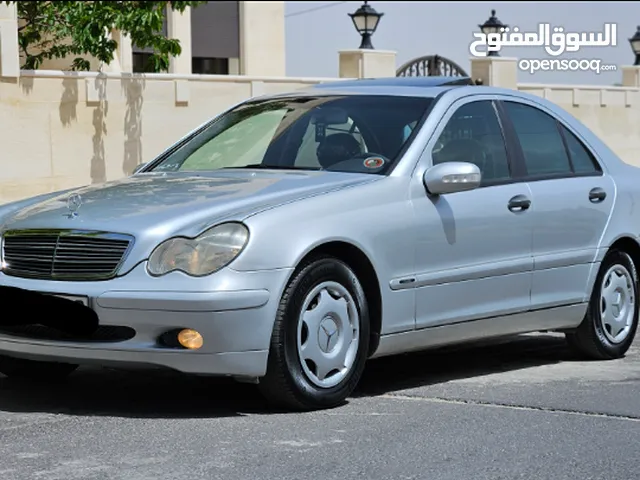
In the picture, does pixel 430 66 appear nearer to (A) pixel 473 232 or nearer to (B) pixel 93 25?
(B) pixel 93 25

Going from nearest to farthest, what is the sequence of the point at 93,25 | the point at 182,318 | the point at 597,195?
1. the point at 182,318
2. the point at 597,195
3. the point at 93,25

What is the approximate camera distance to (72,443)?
6.10m

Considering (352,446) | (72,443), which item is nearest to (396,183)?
(352,446)

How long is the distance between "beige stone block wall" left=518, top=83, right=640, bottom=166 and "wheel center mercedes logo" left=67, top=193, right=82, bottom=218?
2114 centimetres

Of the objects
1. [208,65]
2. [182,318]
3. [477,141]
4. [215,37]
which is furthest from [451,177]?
[208,65]

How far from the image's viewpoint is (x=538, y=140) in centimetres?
850

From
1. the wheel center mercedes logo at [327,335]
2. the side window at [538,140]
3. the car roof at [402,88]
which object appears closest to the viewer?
the wheel center mercedes logo at [327,335]

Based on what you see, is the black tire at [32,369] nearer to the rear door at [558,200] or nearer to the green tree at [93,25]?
the rear door at [558,200]

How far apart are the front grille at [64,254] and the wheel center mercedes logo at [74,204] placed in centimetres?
16

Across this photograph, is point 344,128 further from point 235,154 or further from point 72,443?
point 72,443

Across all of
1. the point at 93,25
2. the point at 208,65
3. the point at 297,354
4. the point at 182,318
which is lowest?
the point at 297,354

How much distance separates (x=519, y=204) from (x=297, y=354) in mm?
1830

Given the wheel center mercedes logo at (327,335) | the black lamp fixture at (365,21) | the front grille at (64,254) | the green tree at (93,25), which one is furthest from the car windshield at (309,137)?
the black lamp fixture at (365,21)

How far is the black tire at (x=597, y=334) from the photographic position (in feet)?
28.3
